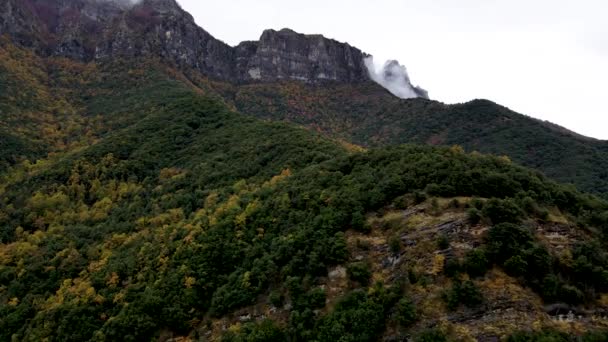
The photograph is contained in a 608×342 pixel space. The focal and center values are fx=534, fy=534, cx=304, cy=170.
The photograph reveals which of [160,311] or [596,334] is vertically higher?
[596,334]

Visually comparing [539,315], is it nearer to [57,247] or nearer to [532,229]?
[532,229]

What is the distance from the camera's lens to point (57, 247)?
2736 inches

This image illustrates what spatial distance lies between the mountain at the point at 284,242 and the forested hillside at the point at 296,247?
0.16 m

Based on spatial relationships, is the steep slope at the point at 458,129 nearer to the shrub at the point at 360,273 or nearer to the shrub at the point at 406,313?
the shrub at the point at 360,273

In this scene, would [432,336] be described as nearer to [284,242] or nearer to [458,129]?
[284,242]

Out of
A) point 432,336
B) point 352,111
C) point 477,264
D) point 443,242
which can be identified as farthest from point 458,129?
point 432,336

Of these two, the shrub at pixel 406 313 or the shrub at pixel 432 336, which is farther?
the shrub at pixel 406 313

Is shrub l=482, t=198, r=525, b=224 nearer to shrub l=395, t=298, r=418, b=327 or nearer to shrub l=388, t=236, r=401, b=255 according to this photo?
shrub l=388, t=236, r=401, b=255

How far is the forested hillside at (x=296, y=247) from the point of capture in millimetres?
36812

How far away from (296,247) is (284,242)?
5.13 feet

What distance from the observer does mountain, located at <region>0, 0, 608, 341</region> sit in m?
36.8

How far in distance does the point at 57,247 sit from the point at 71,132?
183 ft

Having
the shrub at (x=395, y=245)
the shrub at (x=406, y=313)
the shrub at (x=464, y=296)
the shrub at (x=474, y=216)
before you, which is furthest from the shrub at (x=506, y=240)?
the shrub at (x=406, y=313)

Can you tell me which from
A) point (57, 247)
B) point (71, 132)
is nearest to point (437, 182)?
point (57, 247)
